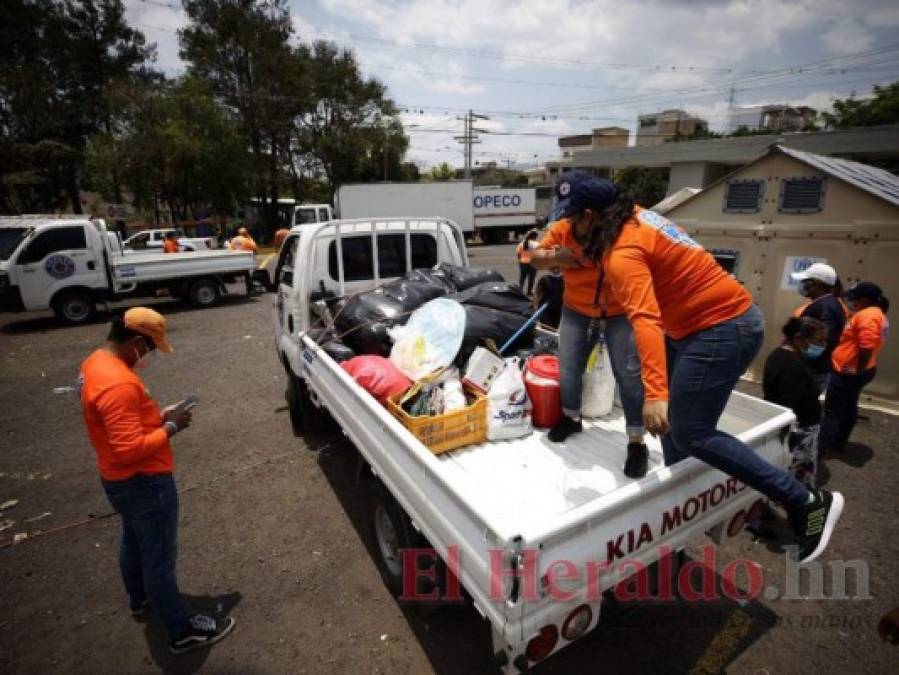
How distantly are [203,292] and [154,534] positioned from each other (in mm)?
10462

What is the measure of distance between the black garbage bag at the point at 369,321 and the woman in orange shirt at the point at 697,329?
193 centimetres

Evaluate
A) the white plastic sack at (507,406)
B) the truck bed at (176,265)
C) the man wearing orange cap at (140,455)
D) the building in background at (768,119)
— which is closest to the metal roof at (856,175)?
the white plastic sack at (507,406)

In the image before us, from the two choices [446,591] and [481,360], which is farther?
[481,360]

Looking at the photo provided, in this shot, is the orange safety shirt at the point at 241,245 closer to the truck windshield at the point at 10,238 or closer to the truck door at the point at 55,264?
the truck door at the point at 55,264

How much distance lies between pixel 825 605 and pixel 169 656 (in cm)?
358

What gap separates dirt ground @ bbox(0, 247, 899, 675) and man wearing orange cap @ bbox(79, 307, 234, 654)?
318mm

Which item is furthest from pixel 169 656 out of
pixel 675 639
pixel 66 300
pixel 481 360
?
pixel 66 300

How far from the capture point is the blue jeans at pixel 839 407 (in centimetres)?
382

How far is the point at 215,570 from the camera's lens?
9.68 feet

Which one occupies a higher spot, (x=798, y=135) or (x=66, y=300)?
(x=798, y=135)

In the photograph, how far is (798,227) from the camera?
511 cm

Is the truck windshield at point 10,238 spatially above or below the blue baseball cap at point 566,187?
below

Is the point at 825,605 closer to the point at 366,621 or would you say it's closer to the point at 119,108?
the point at 366,621

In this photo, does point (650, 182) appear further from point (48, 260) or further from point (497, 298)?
point (497, 298)
